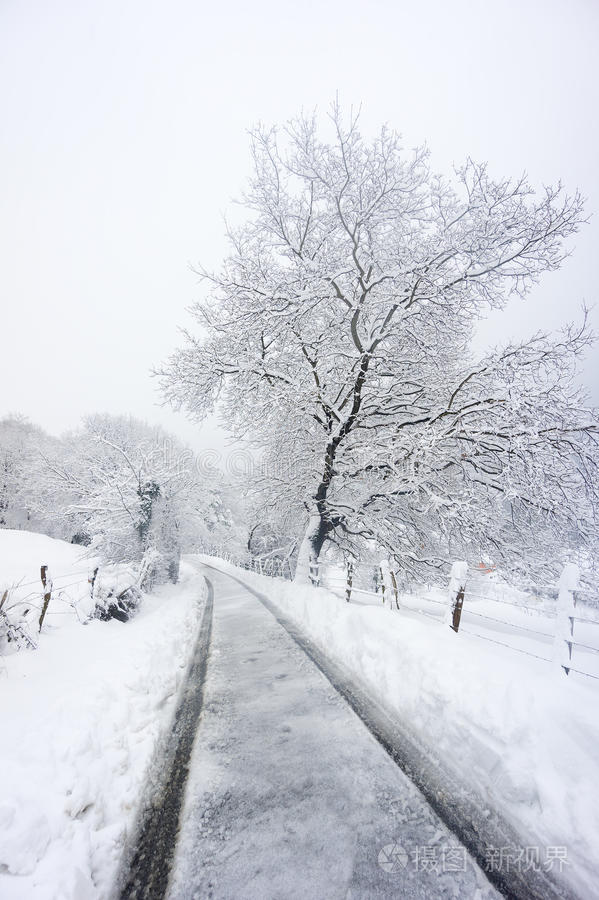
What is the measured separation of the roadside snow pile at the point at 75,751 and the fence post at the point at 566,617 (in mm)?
4569

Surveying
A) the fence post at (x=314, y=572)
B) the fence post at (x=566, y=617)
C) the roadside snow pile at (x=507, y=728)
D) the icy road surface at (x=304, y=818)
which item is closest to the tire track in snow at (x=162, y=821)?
the icy road surface at (x=304, y=818)

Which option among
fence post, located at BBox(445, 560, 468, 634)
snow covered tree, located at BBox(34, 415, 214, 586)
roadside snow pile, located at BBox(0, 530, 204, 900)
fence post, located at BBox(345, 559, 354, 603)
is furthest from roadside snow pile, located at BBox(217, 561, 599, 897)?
snow covered tree, located at BBox(34, 415, 214, 586)

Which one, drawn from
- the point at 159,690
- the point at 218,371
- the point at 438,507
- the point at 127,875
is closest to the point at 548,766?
the point at 127,875

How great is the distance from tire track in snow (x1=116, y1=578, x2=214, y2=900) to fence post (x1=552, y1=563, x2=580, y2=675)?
13.8ft

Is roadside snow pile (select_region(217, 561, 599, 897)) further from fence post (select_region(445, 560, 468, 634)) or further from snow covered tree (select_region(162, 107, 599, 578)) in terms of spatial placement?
snow covered tree (select_region(162, 107, 599, 578))

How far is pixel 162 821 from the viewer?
2.50 metres

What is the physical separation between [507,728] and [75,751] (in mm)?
3655

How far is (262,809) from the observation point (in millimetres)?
2586

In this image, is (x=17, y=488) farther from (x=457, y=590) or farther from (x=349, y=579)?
(x=457, y=590)

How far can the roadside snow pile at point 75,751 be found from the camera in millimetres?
1992

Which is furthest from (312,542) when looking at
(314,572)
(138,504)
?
(138,504)

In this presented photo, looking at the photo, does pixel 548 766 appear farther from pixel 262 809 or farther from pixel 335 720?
pixel 262 809

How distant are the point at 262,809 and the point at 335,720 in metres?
1.48

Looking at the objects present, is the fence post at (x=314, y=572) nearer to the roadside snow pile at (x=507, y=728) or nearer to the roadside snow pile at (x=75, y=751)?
the roadside snow pile at (x=75, y=751)
